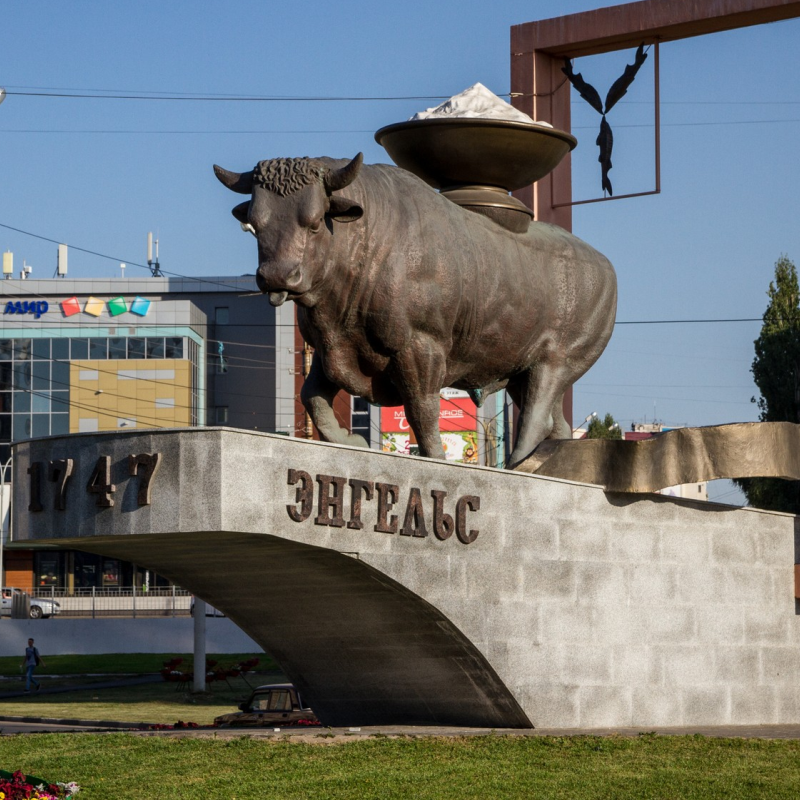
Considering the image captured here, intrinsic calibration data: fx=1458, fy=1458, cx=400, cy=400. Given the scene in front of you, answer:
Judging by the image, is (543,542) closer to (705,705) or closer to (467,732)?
(467,732)

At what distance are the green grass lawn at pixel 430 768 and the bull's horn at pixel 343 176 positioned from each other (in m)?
5.22

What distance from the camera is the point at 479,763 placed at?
12.6 meters

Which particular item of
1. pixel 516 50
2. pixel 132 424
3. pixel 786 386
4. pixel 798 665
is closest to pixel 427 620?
pixel 798 665

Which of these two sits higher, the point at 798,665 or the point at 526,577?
the point at 526,577

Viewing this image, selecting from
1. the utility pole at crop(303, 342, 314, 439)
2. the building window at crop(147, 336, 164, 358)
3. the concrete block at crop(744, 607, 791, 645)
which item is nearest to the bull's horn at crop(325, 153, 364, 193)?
the utility pole at crop(303, 342, 314, 439)

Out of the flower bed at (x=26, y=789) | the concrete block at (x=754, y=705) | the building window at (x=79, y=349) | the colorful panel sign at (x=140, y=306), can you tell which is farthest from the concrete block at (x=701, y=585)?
the colorful panel sign at (x=140, y=306)

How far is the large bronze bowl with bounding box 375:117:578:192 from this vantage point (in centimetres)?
1612

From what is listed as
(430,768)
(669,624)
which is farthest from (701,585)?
(430,768)

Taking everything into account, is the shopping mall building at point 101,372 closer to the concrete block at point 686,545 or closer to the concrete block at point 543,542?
the concrete block at point 686,545

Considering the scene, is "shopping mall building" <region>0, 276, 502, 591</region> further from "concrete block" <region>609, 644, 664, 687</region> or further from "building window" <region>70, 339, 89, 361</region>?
"concrete block" <region>609, 644, 664, 687</region>

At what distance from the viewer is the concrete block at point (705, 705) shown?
51.9 feet

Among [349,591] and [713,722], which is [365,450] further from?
[713,722]

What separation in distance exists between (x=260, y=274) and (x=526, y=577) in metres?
4.11

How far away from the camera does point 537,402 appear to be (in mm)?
16625
